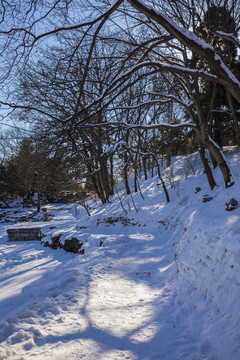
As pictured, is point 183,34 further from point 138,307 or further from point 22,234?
point 22,234

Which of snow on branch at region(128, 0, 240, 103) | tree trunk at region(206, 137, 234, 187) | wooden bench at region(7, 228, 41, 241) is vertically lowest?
wooden bench at region(7, 228, 41, 241)

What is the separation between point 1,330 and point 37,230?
12.7 m

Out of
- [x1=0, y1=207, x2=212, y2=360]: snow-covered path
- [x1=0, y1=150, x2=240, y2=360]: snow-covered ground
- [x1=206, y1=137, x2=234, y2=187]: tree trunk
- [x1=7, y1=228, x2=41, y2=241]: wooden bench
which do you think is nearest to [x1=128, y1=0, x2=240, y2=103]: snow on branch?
[x1=0, y1=150, x2=240, y2=360]: snow-covered ground

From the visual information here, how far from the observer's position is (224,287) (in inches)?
115

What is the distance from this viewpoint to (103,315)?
3414mm

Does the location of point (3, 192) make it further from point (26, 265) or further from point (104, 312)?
point (104, 312)

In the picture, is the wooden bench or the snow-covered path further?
the wooden bench

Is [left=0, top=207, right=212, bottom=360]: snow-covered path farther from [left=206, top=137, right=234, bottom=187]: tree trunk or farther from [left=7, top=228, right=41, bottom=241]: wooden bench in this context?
[left=7, top=228, right=41, bottom=241]: wooden bench

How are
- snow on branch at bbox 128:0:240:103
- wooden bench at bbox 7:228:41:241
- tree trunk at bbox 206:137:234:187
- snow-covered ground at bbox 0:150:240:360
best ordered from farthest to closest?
wooden bench at bbox 7:228:41:241 < tree trunk at bbox 206:137:234:187 < snow on branch at bbox 128:0:240:103 < snow-covered ground at bbox 0:150:240:360

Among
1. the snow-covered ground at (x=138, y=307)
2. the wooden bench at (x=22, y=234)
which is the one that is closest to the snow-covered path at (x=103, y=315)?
the snow-covered ground at (x=138, y=307)

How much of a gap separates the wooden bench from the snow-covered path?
28.7 feet

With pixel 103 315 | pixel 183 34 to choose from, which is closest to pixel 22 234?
pixel 103 315

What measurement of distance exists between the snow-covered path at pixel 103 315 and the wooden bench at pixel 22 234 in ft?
28.7

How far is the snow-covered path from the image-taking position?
2607 mm
